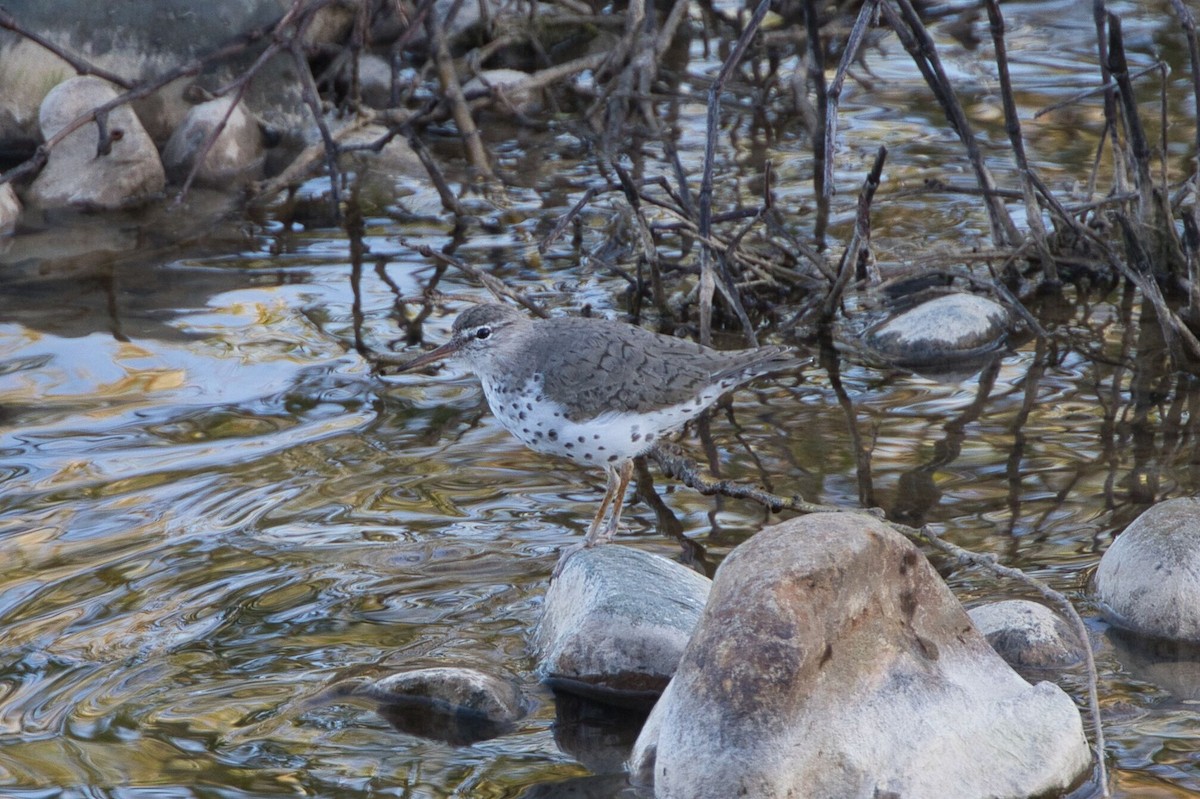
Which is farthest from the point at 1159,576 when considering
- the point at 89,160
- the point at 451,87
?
the point at 89,160

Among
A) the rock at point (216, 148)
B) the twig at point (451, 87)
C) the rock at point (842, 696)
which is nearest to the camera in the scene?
the rock at point (842, 696)

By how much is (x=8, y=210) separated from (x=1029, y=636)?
767cm

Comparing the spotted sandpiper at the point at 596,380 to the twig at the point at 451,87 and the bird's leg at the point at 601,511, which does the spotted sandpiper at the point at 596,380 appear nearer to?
the bird's leg at the point at 601,511

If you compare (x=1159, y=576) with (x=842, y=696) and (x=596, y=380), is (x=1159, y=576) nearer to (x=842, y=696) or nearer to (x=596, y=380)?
(x=842, y=696)

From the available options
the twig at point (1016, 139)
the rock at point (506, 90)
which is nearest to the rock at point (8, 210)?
the rock at point (506, 90)

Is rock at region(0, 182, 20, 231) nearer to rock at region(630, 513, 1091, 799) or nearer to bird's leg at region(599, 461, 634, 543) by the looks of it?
bird's leg at region(599, 461, 634, 543)

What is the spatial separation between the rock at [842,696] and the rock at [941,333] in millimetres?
3552

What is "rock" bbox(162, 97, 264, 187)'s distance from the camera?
34.2ft

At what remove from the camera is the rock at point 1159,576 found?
482cm

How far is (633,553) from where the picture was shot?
201 inches

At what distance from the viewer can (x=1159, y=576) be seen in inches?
191

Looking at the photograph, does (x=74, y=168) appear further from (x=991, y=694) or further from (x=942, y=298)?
(x=991, y=694)

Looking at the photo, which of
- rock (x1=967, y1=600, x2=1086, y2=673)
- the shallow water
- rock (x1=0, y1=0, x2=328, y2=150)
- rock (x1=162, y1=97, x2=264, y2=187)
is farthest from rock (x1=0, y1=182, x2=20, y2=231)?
rock (x1=967, y1=600, x2=1086, y2=673)

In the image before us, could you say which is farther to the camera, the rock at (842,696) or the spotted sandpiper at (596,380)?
the spotted sandpiper at (596,380)
